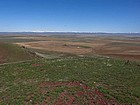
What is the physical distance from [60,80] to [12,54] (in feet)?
91.8

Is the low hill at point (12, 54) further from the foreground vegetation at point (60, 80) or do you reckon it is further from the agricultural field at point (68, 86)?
the agricultural field at point (68, 86)

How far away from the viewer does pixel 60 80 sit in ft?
67.1

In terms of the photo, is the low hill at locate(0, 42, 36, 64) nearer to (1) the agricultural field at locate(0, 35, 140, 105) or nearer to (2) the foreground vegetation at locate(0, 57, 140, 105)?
(2) the foreground vegetation at locate(0, 57, 140, 105)

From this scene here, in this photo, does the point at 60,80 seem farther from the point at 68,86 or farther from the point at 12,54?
the point at 12,54

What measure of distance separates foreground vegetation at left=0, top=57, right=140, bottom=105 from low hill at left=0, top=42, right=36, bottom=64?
15.9m

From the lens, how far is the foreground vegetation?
1664 centimetres

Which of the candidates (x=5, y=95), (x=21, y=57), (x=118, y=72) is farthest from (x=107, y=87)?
(x=21, y=57)

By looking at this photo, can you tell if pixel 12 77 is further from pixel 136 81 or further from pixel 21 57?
pixel 21 57

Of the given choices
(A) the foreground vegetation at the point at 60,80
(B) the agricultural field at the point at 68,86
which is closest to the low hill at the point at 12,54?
(A) the foreground vegetation at the point at 60,80

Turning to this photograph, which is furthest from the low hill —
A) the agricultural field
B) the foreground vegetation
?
the agricultural field

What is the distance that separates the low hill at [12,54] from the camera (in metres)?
42.2

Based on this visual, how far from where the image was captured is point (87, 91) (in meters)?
17.6

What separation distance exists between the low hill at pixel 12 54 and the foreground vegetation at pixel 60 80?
15.9m

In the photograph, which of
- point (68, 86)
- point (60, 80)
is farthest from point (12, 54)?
point (68, 86)
